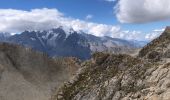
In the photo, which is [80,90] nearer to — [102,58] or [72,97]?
[72,97]

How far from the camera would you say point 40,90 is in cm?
18838

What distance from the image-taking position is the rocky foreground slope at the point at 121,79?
44.6m

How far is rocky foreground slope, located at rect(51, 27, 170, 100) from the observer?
44.6 metres

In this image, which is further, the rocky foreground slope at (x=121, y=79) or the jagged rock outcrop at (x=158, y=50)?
the jagged rock outcrop at (x=158, y=50)

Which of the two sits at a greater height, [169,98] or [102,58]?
[102,58]

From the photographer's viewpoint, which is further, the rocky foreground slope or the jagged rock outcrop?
the jagged rock outcrop

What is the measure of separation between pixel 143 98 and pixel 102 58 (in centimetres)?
2087

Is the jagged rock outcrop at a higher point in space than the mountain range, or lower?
higher

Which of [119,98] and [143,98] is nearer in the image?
[143,98]

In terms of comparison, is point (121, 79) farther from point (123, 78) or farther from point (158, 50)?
point (158, 50)

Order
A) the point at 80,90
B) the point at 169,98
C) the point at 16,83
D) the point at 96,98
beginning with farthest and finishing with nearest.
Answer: the point at 16,83
the point at 80,90
the point at 96,98
the point at 169,98

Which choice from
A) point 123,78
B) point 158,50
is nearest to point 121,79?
point 123,78

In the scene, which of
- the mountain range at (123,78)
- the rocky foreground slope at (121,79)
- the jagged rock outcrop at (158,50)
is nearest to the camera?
the rocky foreground slope at (121,79)

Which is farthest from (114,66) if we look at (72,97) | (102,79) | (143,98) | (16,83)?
(16,83)
